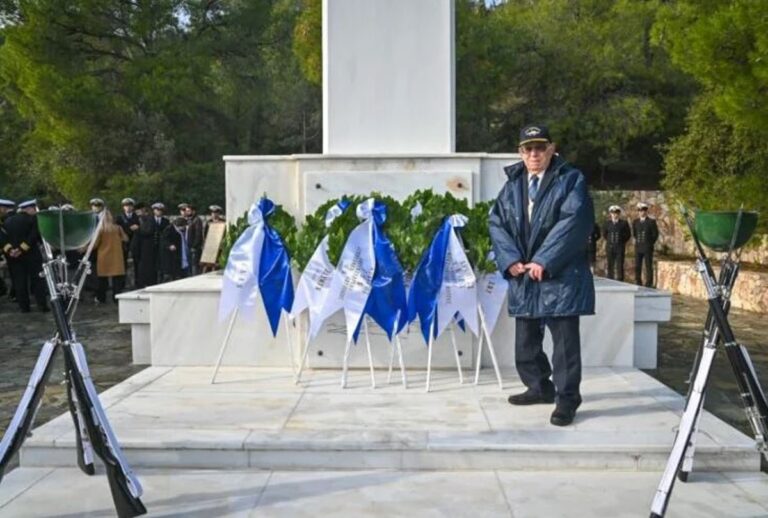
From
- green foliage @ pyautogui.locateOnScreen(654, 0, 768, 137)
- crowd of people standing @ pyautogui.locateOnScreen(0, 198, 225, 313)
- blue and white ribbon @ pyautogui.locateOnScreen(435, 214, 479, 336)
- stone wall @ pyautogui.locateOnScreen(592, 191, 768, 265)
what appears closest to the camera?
blue and white ribbon @ pyautogui.locateOnScreen(435, 214, 479, 336)

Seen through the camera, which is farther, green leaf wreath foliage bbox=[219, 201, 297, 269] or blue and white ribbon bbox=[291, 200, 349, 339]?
green leaf wreath foliage bbox=[219, 201, 297, 269]

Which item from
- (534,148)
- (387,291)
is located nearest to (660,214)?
(387,291)

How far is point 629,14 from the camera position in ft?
89.4

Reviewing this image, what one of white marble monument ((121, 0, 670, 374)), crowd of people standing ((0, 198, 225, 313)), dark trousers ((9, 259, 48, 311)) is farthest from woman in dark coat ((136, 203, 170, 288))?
white marble monument ((121, 0, 670, 374))

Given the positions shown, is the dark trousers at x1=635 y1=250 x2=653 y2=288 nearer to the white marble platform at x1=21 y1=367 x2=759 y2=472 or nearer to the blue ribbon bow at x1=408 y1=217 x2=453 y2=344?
the white marble platform at x1=21 y1=367 x2=759 y2=472

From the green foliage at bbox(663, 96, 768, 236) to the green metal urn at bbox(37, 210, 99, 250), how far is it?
12888 millimetres

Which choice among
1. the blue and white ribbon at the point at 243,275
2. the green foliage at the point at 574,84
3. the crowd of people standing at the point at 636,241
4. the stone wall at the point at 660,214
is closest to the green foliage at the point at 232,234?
the blue and white ribbon at the point at 243,275

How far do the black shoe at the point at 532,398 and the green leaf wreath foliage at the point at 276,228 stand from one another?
1995 mm

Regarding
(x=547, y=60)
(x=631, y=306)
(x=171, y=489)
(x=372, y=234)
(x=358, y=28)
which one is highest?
(x=547, y=60)

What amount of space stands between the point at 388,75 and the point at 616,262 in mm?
11363

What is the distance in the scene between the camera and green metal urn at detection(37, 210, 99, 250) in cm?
388

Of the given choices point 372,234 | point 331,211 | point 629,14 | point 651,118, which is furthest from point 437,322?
point 629,14

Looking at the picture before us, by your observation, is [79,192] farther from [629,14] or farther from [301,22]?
[629,14]

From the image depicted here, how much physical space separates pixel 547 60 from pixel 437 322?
22.6 meters
